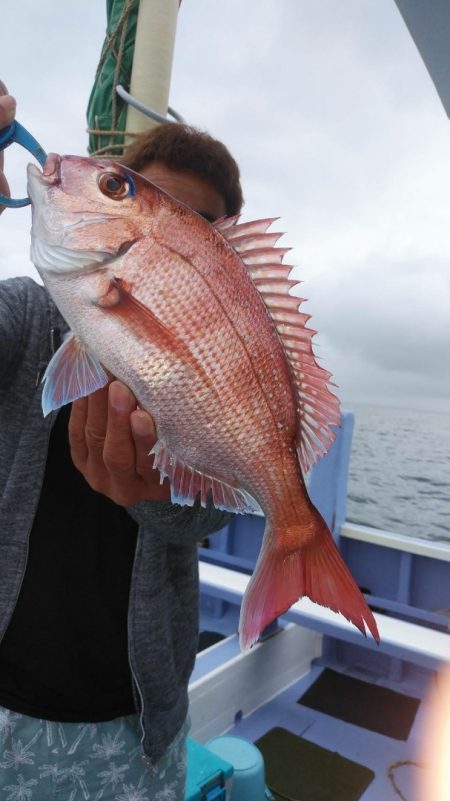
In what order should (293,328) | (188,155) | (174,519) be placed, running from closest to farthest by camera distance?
1. (293,328)
2. (174,519)
3. (188,155)

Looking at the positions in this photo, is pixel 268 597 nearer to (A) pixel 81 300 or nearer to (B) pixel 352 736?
(A) pixel 81 300

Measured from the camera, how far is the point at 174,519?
1313 millimetres

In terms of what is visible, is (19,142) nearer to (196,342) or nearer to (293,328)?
(196,342)

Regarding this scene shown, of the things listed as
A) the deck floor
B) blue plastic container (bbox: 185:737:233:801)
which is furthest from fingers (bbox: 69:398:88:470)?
the deck floor

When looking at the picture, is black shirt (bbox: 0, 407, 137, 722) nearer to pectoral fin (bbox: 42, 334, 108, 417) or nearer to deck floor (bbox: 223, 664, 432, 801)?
pectoral fin (bbox: 42, 334, 108, 417)

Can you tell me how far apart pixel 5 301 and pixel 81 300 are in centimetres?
60

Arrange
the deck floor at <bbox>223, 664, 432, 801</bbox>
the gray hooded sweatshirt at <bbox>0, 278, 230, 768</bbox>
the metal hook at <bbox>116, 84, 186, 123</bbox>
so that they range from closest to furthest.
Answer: the gray hooded sweatshirt at <bbox>0, 278, 230, 768</bbox> → the metal hook at <bbox>116, 84, 186, 123</bbox> → the deck floor at <bbox>223, 664, 432, 801</bbox>

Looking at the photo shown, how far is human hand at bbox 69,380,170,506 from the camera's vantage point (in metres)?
1.11

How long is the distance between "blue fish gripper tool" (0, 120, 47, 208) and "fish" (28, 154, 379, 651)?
11cm

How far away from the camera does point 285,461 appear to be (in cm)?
111

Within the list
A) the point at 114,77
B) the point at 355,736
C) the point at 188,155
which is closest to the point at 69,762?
the point at 188,155

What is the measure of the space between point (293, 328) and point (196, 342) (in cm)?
23

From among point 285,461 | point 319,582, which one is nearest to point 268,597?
point 319,582

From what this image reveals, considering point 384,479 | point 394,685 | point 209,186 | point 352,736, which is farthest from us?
point 384,479
